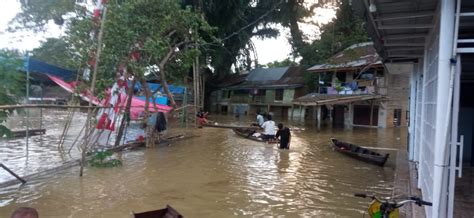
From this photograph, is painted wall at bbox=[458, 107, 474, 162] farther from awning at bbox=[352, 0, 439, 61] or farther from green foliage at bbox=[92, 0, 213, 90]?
green foliage at bbox=[92, 0, 213, 90]

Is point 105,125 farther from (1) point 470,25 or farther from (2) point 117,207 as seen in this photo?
(1) point 470,25

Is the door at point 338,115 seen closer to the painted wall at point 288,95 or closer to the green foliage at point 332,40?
the green foliage at point 332,40

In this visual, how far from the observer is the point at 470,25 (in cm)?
484

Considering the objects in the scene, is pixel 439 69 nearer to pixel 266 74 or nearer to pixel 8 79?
pixel 8 79

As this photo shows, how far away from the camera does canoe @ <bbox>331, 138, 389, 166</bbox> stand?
12422 mm

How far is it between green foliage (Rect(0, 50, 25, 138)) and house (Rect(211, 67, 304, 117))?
34.0 m

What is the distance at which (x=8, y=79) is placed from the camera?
7.03 m

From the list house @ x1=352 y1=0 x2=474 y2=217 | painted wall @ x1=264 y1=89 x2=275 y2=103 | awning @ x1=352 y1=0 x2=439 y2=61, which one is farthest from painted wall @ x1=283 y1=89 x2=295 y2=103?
awning @ x1=352 y1=0 x2=439 y2=61

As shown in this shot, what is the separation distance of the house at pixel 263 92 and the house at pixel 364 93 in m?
6.79

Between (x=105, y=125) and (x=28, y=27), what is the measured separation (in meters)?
15.4

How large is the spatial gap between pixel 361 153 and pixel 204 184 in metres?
6.22

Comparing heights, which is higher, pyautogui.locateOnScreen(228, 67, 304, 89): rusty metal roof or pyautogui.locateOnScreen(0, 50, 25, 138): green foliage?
pyautogui.locateOnScreen(228, 67, 304, 89): rusty metal roof

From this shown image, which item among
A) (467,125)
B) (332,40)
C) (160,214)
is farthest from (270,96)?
(160,214)

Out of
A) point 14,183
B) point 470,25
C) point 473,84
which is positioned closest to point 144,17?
point 14,183
